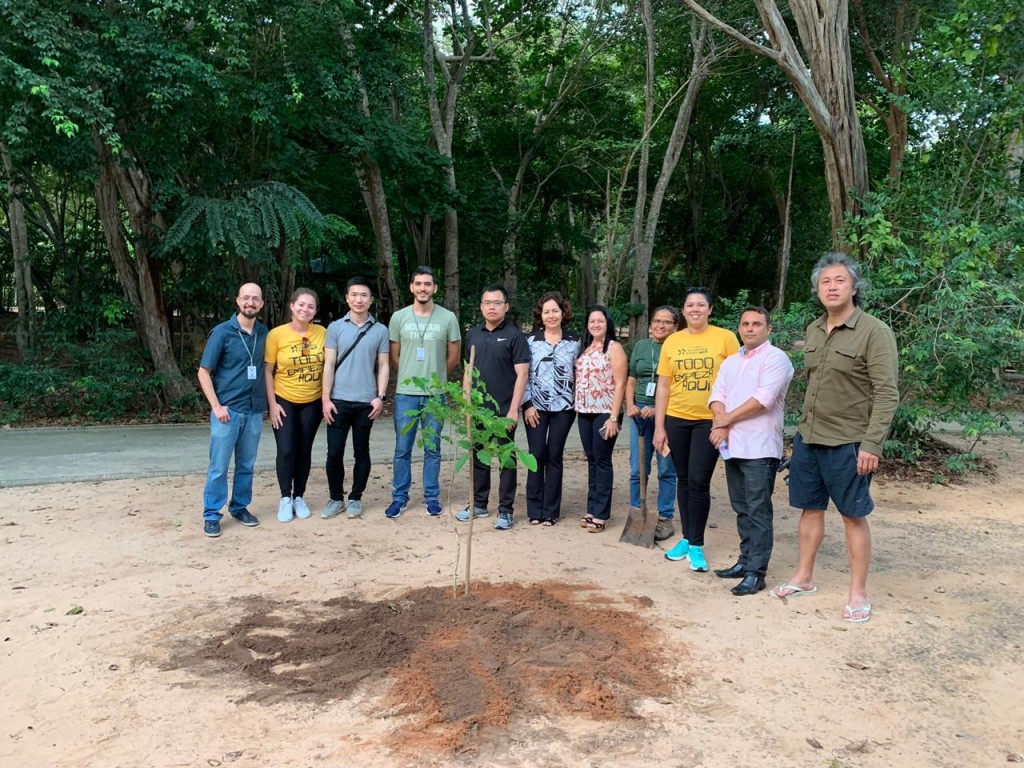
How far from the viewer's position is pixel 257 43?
30.7 feet

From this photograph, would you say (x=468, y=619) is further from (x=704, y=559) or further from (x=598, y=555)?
(x=704, y=559)

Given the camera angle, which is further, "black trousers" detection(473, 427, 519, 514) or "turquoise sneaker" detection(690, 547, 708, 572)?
"black trousers" detection(473, 427, 519, 514)

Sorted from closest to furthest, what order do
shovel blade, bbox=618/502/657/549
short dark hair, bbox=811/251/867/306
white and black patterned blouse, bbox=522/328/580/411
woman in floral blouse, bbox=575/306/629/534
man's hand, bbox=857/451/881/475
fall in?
man's hand, bbox=857/451/881/475, short dark hair, bbox=811/251/867/306, shovel blade, bbox=618/502/657/549, woman in floral blouse, bbox=575/306/629/534, white and black patterned blouse, bbox=522/328/580/411

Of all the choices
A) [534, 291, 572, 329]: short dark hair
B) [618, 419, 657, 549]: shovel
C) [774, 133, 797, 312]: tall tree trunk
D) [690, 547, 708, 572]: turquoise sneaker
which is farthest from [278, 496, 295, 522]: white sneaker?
[774, 133, 797, 312]: tall tree trunk

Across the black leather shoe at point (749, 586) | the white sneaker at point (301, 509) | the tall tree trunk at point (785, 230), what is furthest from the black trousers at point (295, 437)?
the tall tree trunk at point (785, 230)

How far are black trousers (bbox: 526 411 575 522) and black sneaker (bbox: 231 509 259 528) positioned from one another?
6.61 feet

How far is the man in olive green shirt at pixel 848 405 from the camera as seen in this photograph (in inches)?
147

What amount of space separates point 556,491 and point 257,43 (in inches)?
279

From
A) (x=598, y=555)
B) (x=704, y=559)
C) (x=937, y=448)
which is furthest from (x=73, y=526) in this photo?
(x=937, y=448)

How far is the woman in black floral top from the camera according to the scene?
5484 millimetres

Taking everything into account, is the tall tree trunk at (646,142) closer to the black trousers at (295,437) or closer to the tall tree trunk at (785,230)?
the tall tree trunk at (785,230)

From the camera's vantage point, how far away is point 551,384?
5492mm

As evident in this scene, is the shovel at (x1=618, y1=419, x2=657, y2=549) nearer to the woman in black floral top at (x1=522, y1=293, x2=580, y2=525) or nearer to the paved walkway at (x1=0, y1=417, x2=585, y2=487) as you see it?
the woman in black floral top at (x1=522, y1=293, x2=580, y2=525)

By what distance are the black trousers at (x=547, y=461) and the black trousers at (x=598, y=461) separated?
14 centimetres
